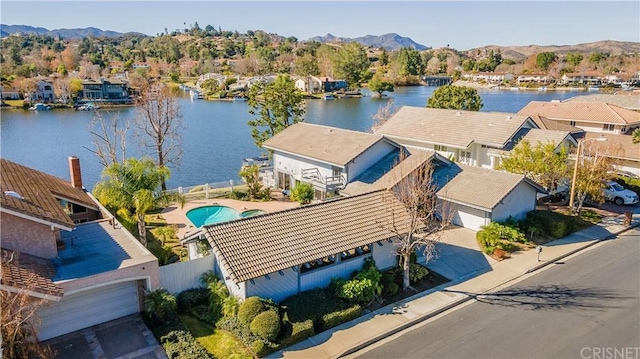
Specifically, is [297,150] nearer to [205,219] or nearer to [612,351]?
[205,219]

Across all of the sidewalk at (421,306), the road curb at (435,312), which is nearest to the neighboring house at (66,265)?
the sidewalk at (421,306)

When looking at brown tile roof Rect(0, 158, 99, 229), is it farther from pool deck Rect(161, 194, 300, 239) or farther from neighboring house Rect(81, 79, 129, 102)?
neighboring house Rect(81, 79, 129, 102)

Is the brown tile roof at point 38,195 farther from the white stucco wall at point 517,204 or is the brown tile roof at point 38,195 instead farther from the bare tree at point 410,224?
the white stucco wall at point 517,204

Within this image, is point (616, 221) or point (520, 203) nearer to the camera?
point (520, 203)

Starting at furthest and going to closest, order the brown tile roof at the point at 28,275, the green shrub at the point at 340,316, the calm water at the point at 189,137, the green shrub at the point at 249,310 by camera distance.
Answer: the calm water at the point at 189,137, the green shrub at the point at 340,316, the green shrub at the point at 249,310, the brown tile roof at the point at 28,275

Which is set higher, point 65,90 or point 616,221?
point 65,90

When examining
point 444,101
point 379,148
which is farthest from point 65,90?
point 379,148

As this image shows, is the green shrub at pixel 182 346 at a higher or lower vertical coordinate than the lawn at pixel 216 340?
higher
